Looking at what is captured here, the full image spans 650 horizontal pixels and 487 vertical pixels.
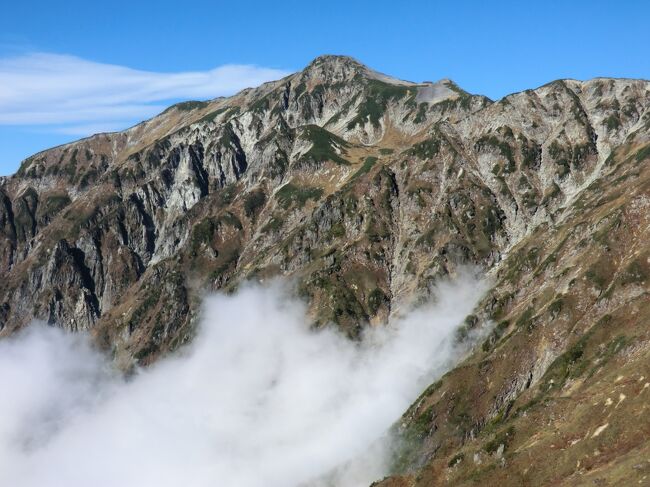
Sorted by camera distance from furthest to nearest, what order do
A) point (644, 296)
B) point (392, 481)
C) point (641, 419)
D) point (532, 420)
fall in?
point (644, 296)
point (392, 481)
point (532, 420)
point (641, 419)

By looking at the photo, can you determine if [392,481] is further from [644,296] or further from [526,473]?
[644,296]

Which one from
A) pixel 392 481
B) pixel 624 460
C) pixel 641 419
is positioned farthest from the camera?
pixel 392 481

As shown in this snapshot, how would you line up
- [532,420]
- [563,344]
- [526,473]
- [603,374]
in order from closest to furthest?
[526,473], [532,420], [603,374], [563,344]

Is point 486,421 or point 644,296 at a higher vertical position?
point 644,296

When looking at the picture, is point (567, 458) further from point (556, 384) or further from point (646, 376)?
point (556, 384)

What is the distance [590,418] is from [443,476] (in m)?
36.9

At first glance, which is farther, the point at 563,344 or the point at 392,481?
the point at 563,344

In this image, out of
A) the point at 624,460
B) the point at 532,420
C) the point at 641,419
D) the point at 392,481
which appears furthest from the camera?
the point at 392,481

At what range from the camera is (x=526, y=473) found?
359 ft

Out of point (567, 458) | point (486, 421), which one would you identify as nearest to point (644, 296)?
point (486, 421)

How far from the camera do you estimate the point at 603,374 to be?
144 m

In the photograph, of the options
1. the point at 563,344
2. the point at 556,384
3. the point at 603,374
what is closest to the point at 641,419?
the point at 603,374

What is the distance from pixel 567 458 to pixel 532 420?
2244 centimetres

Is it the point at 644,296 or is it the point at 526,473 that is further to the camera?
the point at 644,296
